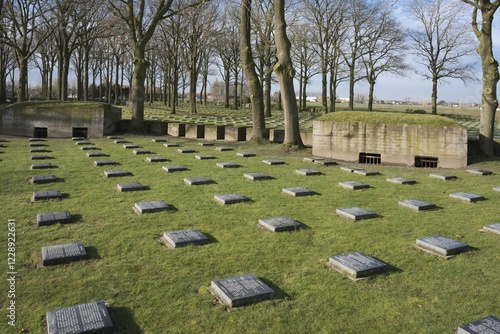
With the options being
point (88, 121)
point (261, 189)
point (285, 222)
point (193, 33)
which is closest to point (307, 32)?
point (193, 33)

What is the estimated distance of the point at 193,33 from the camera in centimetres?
2961

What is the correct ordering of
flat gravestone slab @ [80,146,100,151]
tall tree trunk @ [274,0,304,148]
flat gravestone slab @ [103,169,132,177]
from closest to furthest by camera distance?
1. flat gravestone slab @ [103,169,132,177]
2. flat gravestone slab @ [80,146,100,151]
3. tall tree trunk @ [274,0,304,148]

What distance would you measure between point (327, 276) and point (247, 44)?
485 inches

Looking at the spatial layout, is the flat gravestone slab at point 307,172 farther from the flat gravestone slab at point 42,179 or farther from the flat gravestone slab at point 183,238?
the flat gravestone slab at point 42,179

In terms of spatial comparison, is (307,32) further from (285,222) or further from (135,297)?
(135,297)

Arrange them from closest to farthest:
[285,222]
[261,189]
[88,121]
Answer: [285,222]
[261,189]
[88,121]

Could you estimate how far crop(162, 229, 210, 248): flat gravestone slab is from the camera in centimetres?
478

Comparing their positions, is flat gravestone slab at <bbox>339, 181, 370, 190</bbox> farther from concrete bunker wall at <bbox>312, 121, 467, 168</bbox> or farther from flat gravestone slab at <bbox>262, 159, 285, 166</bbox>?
concrete bunker wall at <bbox>312, 121, 467, 168</bbox>

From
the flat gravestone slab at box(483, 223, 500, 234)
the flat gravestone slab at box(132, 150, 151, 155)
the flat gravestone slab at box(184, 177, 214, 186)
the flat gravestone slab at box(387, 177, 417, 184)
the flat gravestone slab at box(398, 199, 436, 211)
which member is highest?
the flat gravestone slab at box(132, 150, 151, 155)

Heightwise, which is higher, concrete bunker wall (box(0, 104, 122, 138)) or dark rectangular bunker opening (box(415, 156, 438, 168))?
concrete bunker wall (box(0, 104, 122, 138))

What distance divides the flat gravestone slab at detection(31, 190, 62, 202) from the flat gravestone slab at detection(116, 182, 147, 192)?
1050 mm

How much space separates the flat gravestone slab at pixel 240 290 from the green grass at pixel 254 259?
9cm

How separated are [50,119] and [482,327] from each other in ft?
57.2

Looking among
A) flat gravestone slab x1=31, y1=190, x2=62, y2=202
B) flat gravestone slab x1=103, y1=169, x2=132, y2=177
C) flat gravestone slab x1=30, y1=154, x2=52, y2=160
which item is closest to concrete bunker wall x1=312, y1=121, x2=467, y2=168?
flat gravestone slab x1=103, y1=169, x2=132, y2=177
